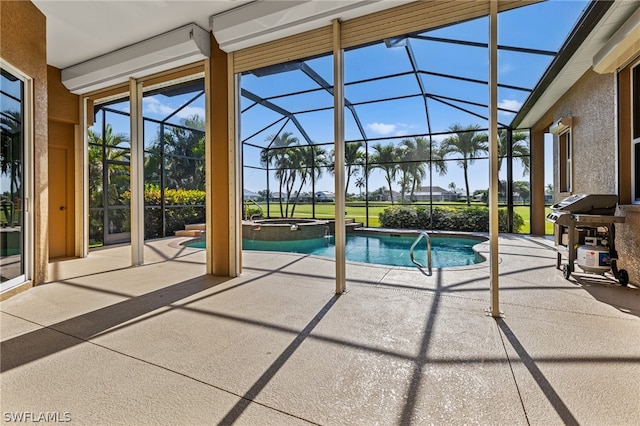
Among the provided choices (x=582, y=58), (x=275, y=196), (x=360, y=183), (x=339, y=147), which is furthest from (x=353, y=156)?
(x=339, y=147)

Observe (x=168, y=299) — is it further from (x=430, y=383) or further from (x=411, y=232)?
(x=411, y=232)

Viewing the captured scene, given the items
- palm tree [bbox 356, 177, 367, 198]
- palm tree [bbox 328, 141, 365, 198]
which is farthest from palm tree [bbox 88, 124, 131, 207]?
palm tree [bbox 356, 177, 367, 198]

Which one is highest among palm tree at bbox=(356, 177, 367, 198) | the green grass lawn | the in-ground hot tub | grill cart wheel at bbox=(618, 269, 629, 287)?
palm tree at bbox=(356, 177, 367, 198)

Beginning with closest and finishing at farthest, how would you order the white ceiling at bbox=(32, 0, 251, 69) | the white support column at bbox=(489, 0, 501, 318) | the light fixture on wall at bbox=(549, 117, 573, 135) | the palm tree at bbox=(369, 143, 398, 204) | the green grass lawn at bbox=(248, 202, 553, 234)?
the white support column at bbox=(489, 0, 501, 318), the white ceiling at bbox=(32, 0, 251, 69), the light fixture on wall at bbox=(549, 117, 573, 135), the green grass lawn at bbox=(248, 202, 553, 234), the palm tree at bbox=(369, 143, 398, 204)

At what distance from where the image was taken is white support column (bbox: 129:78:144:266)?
17.6ft

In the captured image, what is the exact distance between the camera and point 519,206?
10.3 metres

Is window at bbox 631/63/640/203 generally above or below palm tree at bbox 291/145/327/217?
below

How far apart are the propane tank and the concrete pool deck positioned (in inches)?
9.1

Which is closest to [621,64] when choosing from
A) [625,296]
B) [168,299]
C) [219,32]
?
[625,296]

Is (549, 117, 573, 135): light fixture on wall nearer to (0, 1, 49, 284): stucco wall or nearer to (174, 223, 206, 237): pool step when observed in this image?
(0, 1, 49, 284): stucco wall

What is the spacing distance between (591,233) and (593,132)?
213 centimetres

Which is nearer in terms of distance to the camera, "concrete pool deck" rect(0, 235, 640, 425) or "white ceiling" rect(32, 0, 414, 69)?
"concrete pool deck" rect(0, 235, 640, 425)

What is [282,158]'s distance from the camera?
48.0ft

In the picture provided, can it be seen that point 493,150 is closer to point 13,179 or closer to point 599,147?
point 599,147
